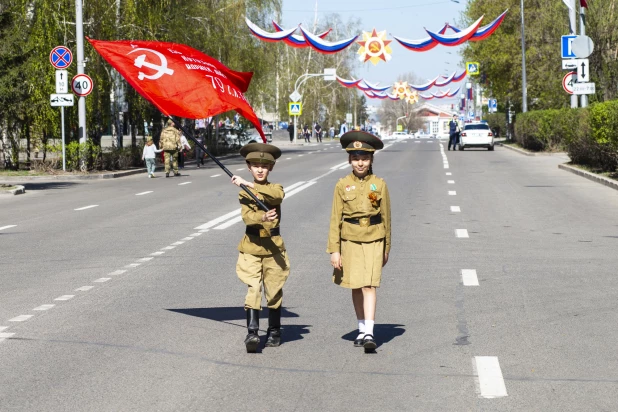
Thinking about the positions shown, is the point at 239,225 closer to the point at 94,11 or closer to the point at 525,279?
the point at 525,279

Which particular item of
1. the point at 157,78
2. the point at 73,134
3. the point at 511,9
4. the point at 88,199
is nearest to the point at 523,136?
the point at 511,9

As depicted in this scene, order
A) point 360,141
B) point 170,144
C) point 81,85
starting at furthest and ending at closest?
point 170,144 → point 81,85 → point 360,141

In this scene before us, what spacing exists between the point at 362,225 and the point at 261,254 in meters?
0.74

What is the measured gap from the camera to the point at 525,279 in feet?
35.4

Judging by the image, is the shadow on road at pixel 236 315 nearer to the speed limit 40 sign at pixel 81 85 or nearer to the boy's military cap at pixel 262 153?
the boy's military cap at pixel 262 153

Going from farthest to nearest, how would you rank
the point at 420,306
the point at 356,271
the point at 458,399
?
the point at 420,306 → the point at 356,271 → the point at 458,399

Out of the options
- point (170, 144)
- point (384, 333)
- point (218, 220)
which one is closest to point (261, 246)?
point (384, 333)

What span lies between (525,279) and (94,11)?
26475mm

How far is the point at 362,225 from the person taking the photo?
7.32m

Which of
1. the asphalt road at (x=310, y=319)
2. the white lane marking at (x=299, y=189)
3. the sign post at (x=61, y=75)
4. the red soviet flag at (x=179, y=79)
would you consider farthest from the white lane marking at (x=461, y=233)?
the sign post at (x=61, y=75)

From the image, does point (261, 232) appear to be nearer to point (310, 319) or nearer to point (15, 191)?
point (310, 319)

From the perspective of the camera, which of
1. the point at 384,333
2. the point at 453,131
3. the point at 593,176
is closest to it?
the point at 384,333

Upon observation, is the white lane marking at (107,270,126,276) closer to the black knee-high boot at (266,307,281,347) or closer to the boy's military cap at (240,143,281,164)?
the black knee-high boot at (266,307,281,347)

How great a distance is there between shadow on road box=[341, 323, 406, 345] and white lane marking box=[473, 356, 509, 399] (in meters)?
0.90
